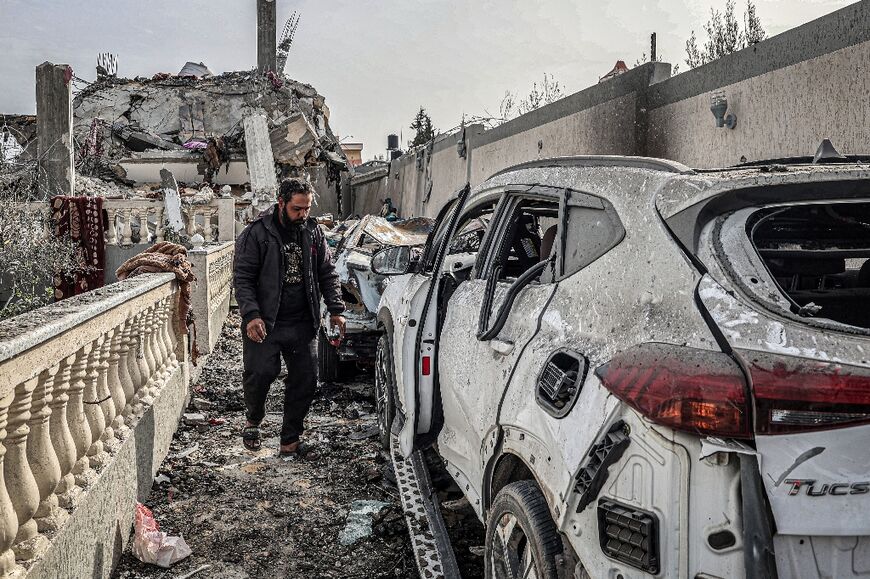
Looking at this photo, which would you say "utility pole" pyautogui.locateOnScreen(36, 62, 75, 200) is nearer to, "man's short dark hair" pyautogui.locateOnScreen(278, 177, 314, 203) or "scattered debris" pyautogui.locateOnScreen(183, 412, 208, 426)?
"scattered debris" pyautogui.locateOnScreen(183, 412, 208, 426)

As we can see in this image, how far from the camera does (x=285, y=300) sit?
201 inches

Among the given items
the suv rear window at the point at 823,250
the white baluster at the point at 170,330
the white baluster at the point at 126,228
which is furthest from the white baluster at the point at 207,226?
the suv rear window at the point at 823,250

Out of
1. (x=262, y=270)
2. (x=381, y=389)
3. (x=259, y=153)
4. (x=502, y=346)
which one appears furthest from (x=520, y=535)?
(x=259, y=153)

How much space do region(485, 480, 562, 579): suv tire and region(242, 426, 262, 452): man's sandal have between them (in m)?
3.10

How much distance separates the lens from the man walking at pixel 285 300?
4.95 meters

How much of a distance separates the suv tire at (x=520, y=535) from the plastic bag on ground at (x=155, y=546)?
6.05ft

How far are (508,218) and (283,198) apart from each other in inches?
92.8

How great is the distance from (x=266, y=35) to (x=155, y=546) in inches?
1632

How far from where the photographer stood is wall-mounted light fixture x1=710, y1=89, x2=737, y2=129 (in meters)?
6.18

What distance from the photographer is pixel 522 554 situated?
2.31m

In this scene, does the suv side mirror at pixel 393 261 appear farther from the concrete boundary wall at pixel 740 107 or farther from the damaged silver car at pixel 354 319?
the concrete boundary wall at pixel 740 107

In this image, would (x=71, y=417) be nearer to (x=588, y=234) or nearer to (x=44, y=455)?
(x=44, y=455)

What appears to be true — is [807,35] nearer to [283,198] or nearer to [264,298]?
[283,198]

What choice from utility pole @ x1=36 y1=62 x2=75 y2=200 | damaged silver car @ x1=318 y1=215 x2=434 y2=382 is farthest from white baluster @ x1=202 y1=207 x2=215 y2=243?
damaged silver car @ x1=318 y1=215 x2=434 y2=382
